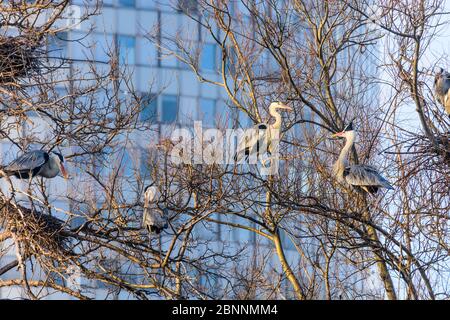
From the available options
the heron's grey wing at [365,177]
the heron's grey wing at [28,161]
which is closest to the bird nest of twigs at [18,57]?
the heron's grey wing at [28,161]

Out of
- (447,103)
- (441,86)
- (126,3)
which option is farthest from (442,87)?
(126,3)

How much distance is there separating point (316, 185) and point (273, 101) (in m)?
1.53

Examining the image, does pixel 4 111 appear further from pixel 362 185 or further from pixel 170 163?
pixel 362 185

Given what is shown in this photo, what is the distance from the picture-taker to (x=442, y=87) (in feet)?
44.0

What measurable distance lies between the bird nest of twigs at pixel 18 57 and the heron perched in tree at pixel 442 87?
4.99 metres

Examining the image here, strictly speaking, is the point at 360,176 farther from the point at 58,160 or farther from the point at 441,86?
the point at 58,160

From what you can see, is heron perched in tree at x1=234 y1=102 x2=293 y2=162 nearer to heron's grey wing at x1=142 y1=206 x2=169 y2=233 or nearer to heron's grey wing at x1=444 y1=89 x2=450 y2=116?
heron's grey wing at x1=142 y1=206 x2=169 y2=233

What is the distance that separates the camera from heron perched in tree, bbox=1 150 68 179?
1326 cm

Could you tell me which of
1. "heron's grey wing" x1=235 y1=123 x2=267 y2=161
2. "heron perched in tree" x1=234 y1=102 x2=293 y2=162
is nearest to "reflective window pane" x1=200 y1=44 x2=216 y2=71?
"heron perched in tree" x1=234 y1=102 x2=293 y2=162

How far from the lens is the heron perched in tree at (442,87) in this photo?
1325cm

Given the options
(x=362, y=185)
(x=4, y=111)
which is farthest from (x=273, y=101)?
(x=4, y=111)

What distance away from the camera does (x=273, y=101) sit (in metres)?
16.1

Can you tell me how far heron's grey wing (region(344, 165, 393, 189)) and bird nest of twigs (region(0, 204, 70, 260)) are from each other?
12.3ft

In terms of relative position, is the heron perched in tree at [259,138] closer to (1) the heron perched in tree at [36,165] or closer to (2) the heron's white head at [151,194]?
(2) the heron's white head at [151,194]
